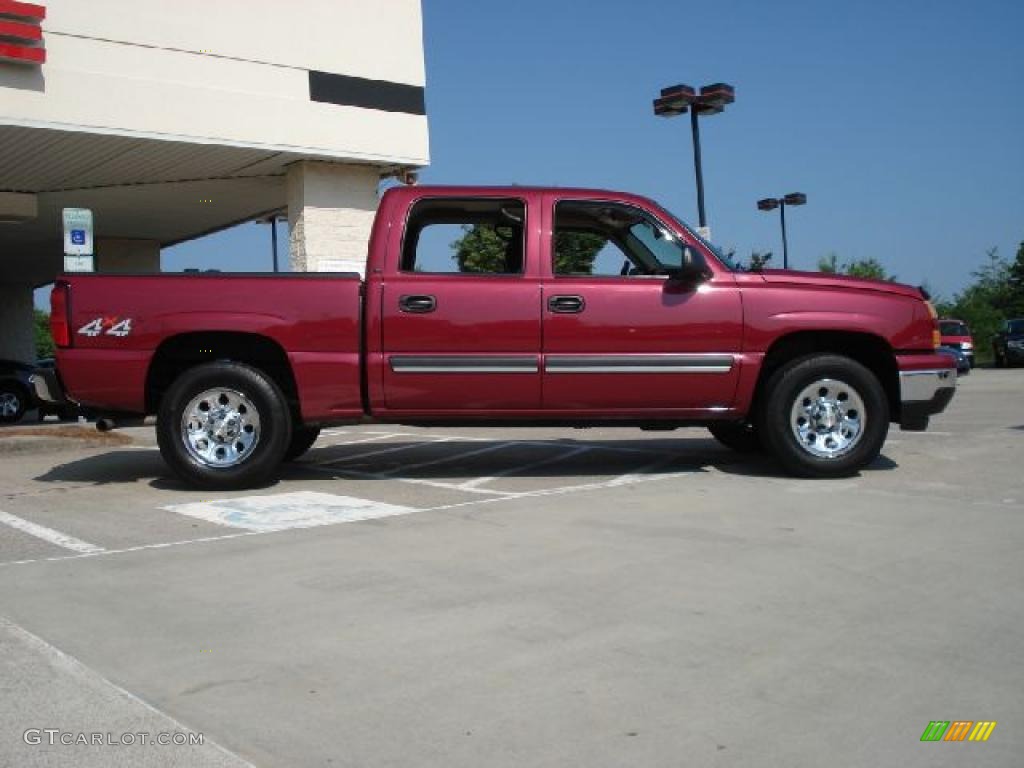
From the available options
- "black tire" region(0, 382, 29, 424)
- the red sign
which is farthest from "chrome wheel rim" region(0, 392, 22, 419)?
the red sign

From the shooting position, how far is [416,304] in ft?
22.8

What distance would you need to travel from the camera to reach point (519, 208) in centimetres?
727

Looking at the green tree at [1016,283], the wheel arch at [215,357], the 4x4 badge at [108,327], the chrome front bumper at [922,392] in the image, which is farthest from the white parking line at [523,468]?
the green tree at [1016,283]

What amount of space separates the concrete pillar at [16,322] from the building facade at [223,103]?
1799cm

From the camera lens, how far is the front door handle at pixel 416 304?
693cm

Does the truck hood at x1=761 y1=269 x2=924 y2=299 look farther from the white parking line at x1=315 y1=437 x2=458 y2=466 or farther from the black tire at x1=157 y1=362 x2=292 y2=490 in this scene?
the white parking line at x1=315 y1=437 x2=458 y2=466

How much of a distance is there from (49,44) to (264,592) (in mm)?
11682

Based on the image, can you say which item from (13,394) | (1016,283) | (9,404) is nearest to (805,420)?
(13,394)

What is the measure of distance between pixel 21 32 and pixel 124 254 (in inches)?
531

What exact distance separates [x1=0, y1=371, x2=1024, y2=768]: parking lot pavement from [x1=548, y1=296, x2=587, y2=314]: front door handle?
123 centimetres

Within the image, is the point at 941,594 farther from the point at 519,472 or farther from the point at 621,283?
the point at 519,472

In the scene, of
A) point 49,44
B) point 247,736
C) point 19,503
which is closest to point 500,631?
point 247,736

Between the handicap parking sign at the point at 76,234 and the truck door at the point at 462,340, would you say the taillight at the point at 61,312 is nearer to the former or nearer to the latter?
the truck door at the point at 462,340

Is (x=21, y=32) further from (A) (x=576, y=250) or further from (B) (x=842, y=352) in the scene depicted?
(B) (x=842, y=352)
